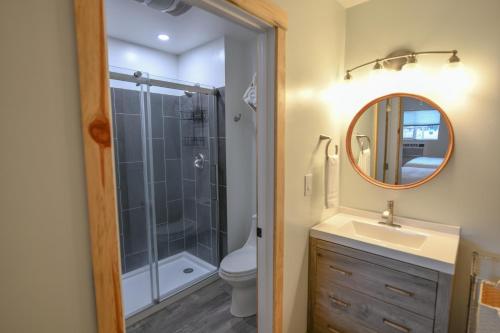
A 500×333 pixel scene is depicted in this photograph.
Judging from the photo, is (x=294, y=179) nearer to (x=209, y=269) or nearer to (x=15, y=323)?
(x=15, y=323)

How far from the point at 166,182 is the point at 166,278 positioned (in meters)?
1.04

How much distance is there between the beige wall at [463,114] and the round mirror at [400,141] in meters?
0.06

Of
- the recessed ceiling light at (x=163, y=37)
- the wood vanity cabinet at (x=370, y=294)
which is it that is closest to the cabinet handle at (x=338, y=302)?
the wood vanity cabinet at (x=370, y=294)

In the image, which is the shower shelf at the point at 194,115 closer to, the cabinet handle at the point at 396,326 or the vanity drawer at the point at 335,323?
the vanity drawer at the point at 335,323

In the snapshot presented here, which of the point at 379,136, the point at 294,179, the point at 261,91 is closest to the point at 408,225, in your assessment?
the point at 379,136

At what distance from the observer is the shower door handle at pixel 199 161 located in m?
2.84

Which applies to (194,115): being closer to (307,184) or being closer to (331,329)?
(307,184)

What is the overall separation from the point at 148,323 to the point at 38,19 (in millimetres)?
2233

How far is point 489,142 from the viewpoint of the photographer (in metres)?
1.52

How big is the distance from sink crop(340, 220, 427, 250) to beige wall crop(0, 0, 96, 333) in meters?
1.65

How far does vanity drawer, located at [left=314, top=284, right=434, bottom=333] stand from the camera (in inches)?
55.8

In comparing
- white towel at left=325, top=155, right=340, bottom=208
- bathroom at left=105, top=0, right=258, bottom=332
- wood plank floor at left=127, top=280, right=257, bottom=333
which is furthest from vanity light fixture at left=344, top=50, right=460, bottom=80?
wood plank floor at left=127, top=280, right=257, bottom=333

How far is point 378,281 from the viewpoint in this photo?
4.95 feet

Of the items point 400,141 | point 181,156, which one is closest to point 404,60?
point 400,141
